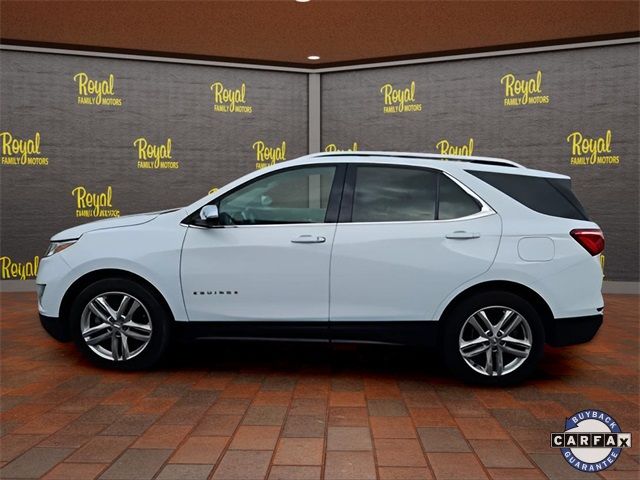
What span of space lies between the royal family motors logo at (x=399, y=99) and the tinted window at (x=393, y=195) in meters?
5.59

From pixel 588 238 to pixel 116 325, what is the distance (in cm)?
357

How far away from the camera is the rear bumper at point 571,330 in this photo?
3.92 meters

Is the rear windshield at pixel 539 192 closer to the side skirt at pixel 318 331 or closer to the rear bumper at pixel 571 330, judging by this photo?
the rear bumper at pixel 571 330

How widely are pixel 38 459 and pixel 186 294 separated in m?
1.60

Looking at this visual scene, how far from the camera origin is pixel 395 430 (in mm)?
3180

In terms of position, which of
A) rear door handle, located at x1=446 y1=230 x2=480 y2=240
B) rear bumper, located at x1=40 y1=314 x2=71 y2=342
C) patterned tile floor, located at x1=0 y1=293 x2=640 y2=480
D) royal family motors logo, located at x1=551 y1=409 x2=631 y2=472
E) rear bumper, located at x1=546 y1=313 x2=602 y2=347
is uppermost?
rear door handle, located at x1=446 y1=230 x2=480 y2=240

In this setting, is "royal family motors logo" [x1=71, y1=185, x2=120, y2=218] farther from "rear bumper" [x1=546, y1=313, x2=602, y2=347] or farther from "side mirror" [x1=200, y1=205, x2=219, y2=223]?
"rear bumper" [x1=546, y1=313, x2=602, y2=347]

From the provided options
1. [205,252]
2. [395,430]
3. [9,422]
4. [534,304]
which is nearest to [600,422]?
[534,304]

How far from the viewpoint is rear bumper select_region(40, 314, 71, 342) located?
14.1 feet

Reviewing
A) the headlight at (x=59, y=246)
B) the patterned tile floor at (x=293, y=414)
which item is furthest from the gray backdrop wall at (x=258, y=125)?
the headlight at (x=59, y=246)

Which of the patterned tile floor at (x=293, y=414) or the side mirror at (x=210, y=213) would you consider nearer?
the patterned tile floor at (x=293, y=414)

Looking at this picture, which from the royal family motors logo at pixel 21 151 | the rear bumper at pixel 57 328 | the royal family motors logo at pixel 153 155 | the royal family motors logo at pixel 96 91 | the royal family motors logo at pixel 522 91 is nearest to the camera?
the rear bumper at pixel 57 328

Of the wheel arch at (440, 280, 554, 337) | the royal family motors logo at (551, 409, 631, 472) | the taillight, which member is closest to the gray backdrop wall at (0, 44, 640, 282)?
the taillight

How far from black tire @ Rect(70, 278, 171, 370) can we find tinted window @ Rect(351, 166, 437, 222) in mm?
1659
